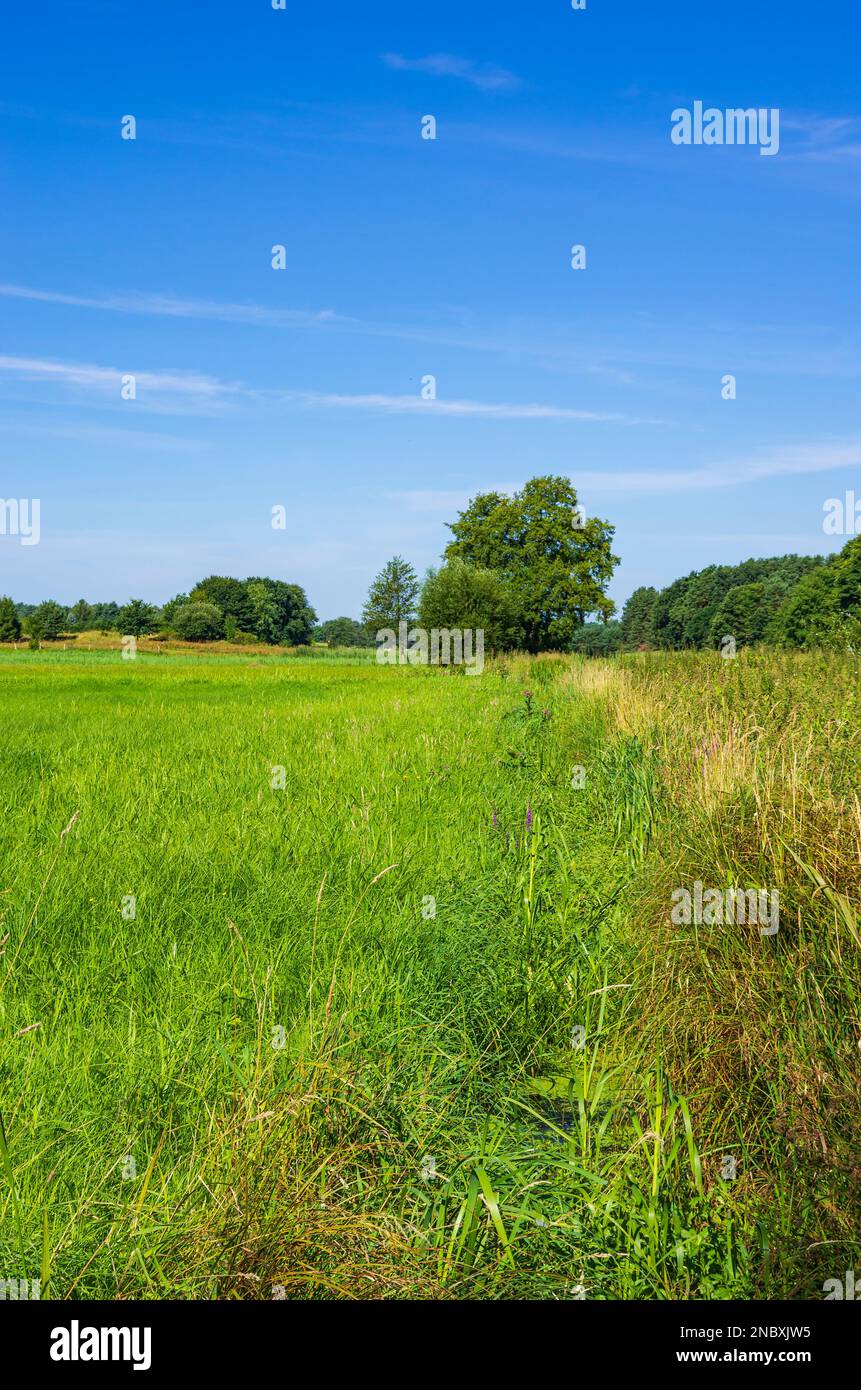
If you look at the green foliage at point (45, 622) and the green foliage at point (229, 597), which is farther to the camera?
the green foliage at point (229, 597)

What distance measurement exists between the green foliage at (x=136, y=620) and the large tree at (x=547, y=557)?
66.7m

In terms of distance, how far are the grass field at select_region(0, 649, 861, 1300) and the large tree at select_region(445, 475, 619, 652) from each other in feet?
177

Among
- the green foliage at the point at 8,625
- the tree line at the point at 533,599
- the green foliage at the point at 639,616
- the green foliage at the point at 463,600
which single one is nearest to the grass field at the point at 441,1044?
the tree line at the point at 533,599

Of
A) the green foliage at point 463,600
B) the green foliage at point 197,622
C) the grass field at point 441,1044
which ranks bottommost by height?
the grass field at point 441,1044

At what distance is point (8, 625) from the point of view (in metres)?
97.8

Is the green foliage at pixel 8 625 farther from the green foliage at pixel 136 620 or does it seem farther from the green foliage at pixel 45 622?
the green foliage at pixel 136 620

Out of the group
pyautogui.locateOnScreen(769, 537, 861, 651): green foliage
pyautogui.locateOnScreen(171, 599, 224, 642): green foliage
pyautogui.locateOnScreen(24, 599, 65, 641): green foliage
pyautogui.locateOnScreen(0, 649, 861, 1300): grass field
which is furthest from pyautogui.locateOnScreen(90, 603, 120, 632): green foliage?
pyautogui.locateOnScreen(0, 649, 861, 1300): grass field

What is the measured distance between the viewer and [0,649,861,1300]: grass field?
7.26 feet

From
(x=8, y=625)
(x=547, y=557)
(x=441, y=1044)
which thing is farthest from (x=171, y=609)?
(x=441, y=1044)

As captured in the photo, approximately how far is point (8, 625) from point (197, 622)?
22.8 m

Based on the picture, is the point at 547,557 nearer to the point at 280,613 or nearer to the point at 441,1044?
the point at 441,1044

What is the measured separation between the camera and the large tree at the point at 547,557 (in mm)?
60344
